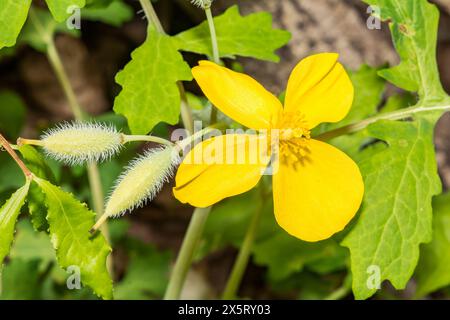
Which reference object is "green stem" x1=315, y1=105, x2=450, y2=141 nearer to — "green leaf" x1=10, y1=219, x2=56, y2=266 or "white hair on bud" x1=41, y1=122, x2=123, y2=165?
"white hair on bud" x1=41, y1=122, x2=123, y2=165

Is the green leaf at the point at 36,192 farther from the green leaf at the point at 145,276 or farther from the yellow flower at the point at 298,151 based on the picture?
the green leaf at the point at 145,276

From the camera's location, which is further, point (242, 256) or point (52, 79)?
point (52, 79)

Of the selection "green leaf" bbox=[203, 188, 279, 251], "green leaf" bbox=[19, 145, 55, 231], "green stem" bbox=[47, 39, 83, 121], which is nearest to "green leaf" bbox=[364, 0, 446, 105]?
"green leaf" bbox=[19, 145, 55, 231]

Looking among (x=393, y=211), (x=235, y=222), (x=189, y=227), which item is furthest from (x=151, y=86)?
(x=235, y=222)

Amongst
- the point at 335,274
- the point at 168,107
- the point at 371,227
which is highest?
the point at 168,107
